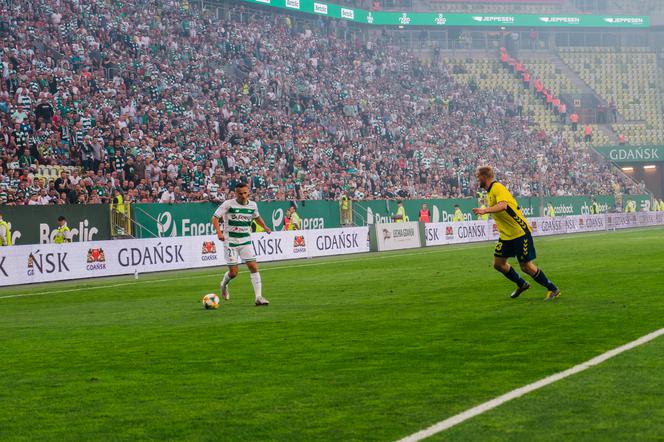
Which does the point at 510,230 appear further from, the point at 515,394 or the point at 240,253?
the point at 515,394

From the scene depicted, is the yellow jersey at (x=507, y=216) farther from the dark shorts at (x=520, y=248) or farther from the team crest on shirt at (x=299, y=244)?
the team crest on shirt at (x=299, y=244)

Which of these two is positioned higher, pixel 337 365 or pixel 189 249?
pixel 189 249

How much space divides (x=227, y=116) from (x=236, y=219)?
1062 inches

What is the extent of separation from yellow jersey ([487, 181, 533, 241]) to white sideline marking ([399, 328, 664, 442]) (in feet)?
17.2

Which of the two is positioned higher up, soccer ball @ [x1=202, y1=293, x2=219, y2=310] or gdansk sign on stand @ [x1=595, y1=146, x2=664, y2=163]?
gdansk sign on stand @ [x1=595, y1=146, x2=664, y2=163]

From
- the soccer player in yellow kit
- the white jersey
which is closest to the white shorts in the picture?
the white jersey

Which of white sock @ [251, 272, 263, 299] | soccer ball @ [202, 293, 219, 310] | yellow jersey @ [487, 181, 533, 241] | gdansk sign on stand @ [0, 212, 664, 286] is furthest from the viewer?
gdansk sign on stand @ [0, 212, 664, 286]

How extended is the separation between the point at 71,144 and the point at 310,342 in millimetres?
24588

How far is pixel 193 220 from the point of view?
36688 mm

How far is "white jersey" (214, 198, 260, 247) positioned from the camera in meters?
18.0

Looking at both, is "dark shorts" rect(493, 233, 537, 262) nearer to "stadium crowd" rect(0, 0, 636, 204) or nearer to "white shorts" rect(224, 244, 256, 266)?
"white shorts" rect(224, 244, 256, 266)

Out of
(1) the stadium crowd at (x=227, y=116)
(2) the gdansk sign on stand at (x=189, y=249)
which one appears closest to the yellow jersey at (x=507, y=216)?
(2) the gdansk sign on stand at (x=189, y=249)

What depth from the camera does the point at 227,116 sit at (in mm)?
44375

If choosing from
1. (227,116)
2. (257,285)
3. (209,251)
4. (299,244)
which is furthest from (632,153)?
(257,285)
